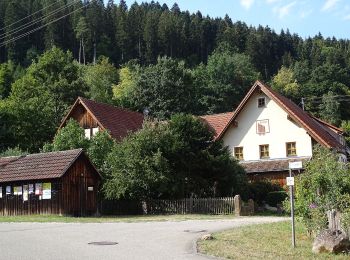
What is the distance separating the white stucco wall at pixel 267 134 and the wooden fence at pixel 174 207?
52.7ft

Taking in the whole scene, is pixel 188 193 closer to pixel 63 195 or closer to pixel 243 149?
pixel 63 195

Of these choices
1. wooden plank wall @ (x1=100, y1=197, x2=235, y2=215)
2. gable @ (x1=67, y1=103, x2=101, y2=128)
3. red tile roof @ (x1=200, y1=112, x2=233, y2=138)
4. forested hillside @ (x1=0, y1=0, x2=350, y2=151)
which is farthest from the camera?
forested hillside @ (x1=0, y1=0, x2=350, y2=151)

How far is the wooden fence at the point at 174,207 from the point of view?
107 feet

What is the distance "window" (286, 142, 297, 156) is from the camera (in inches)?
1868

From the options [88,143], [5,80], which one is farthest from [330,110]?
[88,143]

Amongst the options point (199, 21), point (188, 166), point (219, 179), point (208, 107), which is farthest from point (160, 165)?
point (199, 21)

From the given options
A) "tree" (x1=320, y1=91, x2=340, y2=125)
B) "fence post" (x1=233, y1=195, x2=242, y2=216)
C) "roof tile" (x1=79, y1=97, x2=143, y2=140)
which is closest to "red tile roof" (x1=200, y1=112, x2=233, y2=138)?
"roof tile" (x1=79, y1=97, x2=143, y2=140)

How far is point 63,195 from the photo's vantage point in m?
32.2

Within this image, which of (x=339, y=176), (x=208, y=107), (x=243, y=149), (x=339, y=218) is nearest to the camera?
(x=339, y=218)

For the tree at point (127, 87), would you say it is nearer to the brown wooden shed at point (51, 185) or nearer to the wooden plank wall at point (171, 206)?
the wooden plank wall at point (171, 206)

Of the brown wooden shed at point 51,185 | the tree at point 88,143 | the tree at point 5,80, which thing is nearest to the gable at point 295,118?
the tree at point 88,143

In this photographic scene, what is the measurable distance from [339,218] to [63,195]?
2126 centimetres

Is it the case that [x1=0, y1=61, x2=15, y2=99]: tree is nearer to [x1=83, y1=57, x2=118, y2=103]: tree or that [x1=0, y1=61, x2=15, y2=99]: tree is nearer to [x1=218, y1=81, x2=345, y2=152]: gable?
[x1=83, y1=57, x2=118, y2=103]: tree

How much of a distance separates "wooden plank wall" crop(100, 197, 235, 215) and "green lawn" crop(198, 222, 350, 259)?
1344 cm
